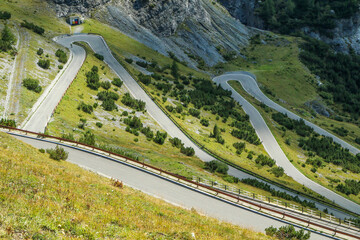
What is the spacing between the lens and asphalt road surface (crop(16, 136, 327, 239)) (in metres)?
21.1

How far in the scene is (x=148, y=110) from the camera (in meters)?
52.3

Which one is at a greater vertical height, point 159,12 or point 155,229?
point 159,12

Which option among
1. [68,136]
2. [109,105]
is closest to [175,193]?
[68,136]

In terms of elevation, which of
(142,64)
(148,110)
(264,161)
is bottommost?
(264,161)

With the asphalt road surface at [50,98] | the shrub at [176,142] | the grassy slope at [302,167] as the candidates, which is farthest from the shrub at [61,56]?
the grassy slope at [302,167]

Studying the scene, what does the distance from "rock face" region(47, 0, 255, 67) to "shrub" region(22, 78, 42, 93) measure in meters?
51.1

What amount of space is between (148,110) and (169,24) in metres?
58.9

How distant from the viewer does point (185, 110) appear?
5825 cm

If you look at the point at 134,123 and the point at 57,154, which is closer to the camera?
the point at 57,154

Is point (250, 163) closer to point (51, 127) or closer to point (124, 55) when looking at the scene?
point (51, 127)

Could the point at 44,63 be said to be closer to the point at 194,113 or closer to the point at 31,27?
the point at 31,27

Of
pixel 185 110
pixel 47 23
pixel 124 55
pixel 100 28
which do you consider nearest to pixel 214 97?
pixel 185 110

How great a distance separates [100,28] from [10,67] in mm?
46378

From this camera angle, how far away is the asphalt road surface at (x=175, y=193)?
832 inches
